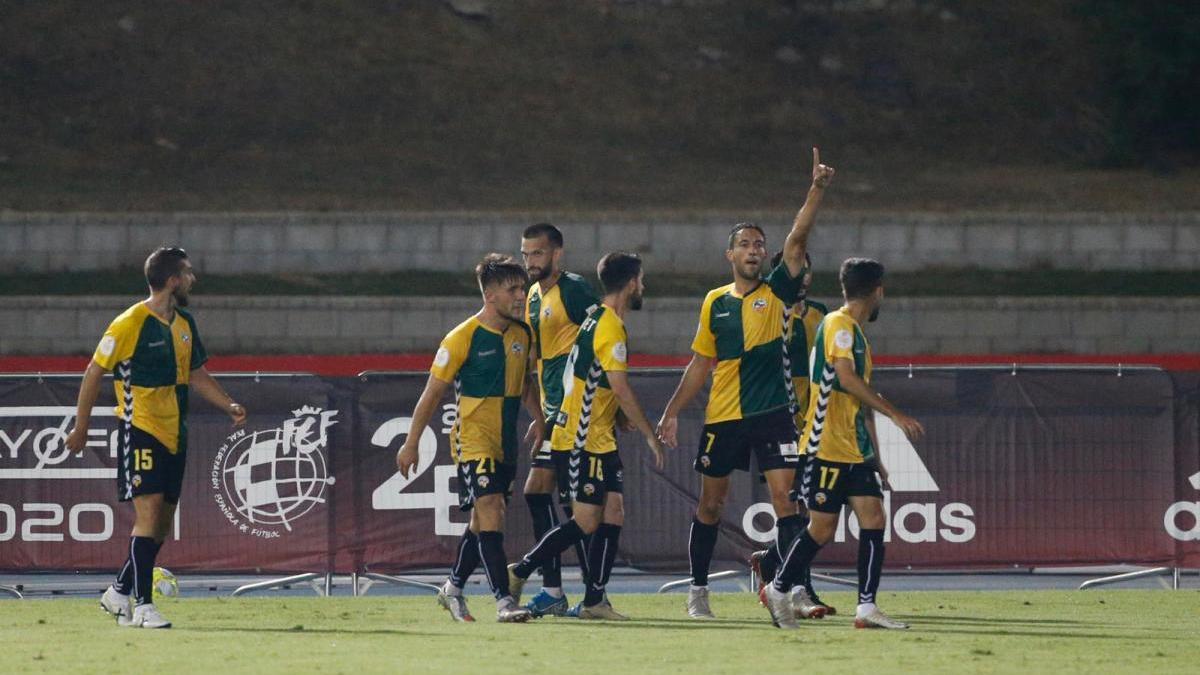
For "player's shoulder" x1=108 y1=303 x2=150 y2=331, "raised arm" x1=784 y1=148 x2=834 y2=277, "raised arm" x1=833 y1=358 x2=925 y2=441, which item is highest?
"raised arm" x1=784 y1=148 x2=834 y2=277

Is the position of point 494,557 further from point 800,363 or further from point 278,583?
point 278,583

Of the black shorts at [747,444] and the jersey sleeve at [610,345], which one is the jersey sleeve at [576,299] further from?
the black shorts at [747,444]

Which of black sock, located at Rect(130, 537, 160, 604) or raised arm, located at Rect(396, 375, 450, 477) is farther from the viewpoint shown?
black sock, located at Rect(130, 537, 160, 604)

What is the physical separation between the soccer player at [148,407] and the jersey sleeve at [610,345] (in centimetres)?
226

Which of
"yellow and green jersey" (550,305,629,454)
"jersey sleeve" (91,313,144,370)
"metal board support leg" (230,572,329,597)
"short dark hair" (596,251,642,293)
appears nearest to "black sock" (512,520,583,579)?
"yellow and green jersey" (550,305,629,454)

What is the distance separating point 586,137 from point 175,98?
7.88 m

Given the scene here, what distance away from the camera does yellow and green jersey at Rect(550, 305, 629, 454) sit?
10438mm

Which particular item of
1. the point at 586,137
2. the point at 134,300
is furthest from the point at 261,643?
the point at 586,137

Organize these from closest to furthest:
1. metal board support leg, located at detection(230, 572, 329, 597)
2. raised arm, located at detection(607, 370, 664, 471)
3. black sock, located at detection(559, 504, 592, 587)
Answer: raised arm, located at detection(607, 370, 664, 471) < black sock, located at detection(559, 504, 592, 587) < metal board support leg, located at detection(230, 572, 329, 597)

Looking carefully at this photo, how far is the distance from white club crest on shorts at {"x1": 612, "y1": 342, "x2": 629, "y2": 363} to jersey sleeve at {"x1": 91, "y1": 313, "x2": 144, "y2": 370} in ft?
8.66

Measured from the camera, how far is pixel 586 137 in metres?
35.7

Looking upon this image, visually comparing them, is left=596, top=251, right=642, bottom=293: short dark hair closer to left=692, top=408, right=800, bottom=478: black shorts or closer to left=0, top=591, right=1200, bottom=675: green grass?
left=692, top=408, right=800, bottom=478: black shorts

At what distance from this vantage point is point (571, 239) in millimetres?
27531

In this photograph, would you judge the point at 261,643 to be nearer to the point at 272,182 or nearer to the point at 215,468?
the point at 215,468
